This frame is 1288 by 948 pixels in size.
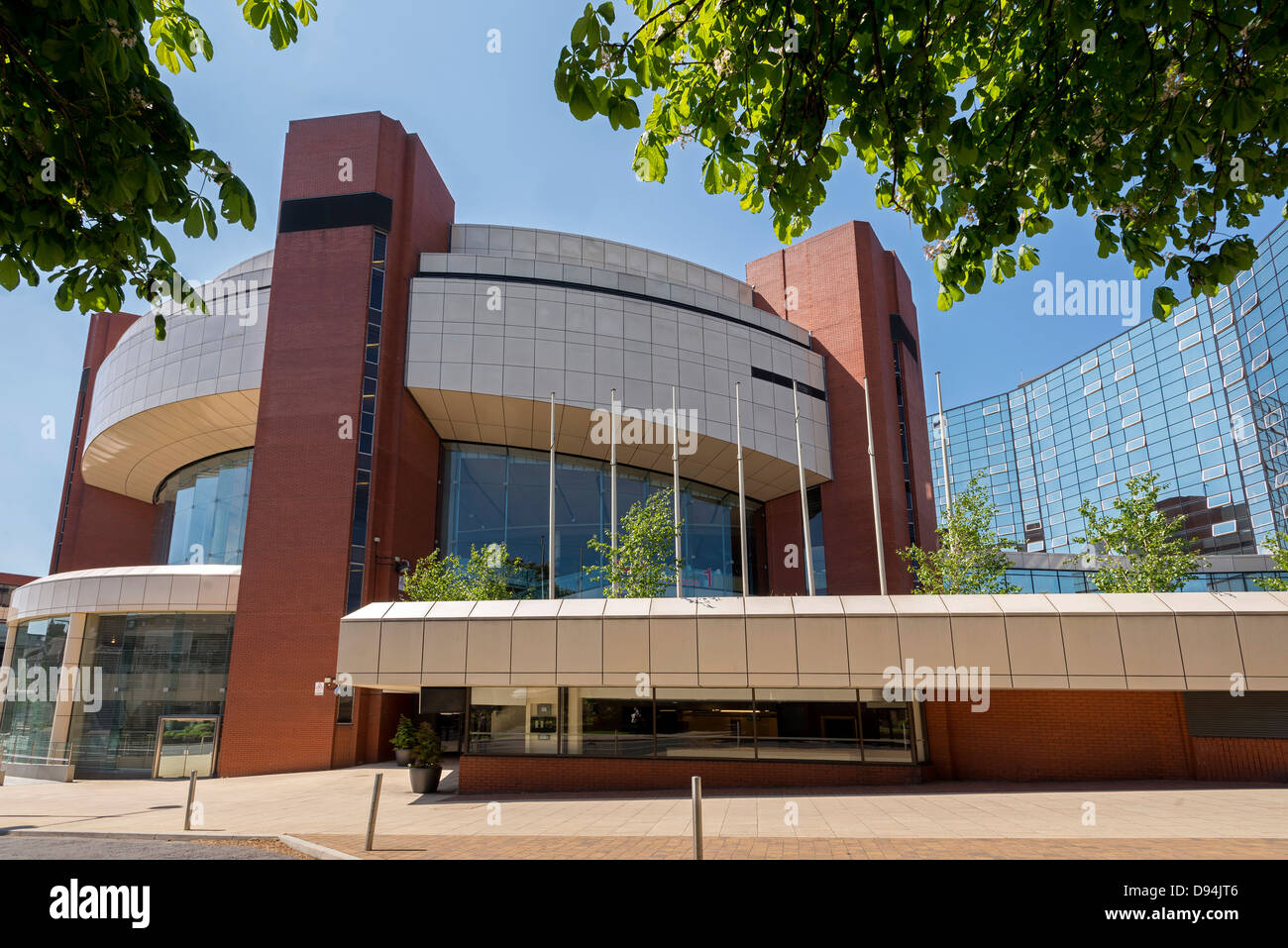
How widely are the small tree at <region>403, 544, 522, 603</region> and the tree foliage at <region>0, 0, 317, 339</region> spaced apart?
1883 centimetres

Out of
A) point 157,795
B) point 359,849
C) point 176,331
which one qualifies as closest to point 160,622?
point 157,795

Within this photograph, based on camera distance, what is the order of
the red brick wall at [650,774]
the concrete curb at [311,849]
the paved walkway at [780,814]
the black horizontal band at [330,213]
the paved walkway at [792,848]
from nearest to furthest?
the paved walkway at [792,848]
the concrete curb at [311,849]
the paved walkway at [780,814]
the red brick wall at [650,774]
the black horizontal band at [330,213]

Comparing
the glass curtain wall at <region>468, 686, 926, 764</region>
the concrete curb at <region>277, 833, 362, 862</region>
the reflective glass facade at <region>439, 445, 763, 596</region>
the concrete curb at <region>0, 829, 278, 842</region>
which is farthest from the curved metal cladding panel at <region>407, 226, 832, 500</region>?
the concrete curb at <region>277, 833, 362, 862</region>

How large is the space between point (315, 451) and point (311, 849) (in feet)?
62.8

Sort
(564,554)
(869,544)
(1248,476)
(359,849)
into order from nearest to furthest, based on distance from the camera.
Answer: (359,849), (564,554), (869,544), (1248,476)

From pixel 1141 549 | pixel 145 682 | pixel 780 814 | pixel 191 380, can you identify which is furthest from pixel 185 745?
pixel 1141 549

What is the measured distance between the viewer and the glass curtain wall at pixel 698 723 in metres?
15.8

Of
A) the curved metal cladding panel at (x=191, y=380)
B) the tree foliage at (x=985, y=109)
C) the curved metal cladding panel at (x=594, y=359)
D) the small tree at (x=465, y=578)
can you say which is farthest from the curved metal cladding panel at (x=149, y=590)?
the tree foliage at (x=985, y=109)

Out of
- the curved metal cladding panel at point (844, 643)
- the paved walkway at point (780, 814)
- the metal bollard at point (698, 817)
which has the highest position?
the curved metal cladding panel at point (844, 643)

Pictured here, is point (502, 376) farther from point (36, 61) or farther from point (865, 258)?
point (36, 61)

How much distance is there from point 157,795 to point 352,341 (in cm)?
1578

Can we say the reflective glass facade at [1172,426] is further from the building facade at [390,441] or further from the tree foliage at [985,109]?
the tree foliage at [985,109]

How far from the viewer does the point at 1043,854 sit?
8.39 metres

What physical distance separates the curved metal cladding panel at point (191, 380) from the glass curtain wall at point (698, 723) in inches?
766
